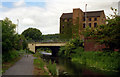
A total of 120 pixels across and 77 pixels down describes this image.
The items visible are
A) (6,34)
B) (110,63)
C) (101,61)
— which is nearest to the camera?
(6,34)

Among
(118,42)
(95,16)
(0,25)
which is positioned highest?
(95,16)

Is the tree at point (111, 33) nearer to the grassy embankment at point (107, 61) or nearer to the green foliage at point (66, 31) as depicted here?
the grassy embankment at point (107, 61)

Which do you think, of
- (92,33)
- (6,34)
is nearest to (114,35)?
(92,33)

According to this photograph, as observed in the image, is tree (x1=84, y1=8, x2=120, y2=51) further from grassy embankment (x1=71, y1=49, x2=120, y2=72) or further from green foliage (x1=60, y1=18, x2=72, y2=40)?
green foliage (x1=60, y1=18, x2=72, y2=40)

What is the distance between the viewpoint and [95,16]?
7069 cm

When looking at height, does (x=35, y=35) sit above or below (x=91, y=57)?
above

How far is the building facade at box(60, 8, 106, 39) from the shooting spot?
68.4 m

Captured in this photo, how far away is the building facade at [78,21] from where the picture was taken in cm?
6838

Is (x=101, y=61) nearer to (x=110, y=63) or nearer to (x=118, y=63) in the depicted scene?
(x=110, y=63)

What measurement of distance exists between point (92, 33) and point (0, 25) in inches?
497

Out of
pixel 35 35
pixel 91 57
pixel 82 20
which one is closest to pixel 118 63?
pixel 91 57

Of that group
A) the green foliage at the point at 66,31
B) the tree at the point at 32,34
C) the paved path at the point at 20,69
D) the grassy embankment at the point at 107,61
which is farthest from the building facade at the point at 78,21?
the paved path at the point at 20,69

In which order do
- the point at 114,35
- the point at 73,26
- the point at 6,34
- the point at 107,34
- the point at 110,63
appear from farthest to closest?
the point at 73,26, the point at 110,63, the point at 6,34, the point at 107,34, the point at 114,35

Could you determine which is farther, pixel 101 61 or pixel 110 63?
pixel 101 61
